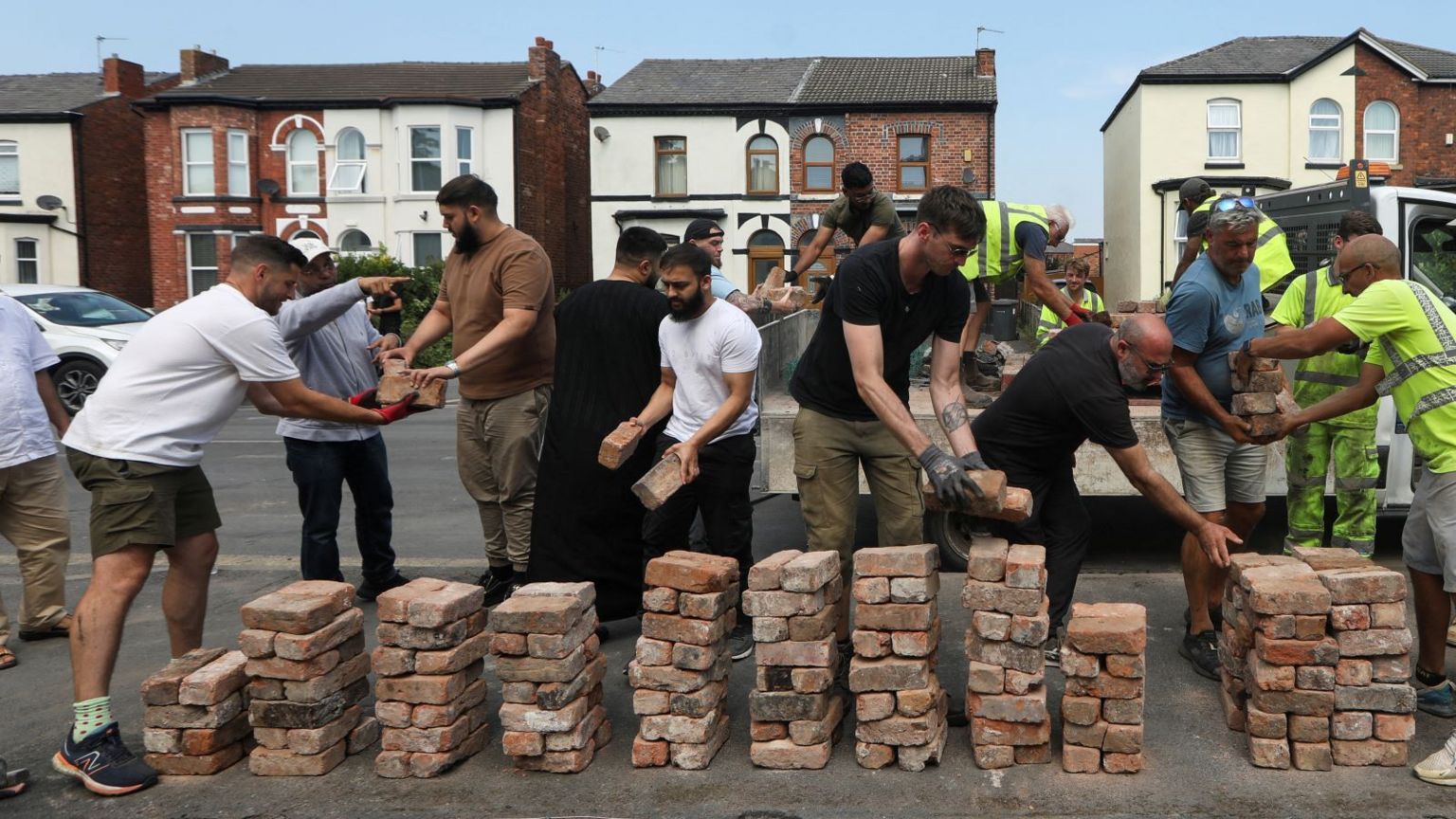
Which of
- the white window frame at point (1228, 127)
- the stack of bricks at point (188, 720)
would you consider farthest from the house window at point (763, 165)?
the stack of bricks at point (188, 720)

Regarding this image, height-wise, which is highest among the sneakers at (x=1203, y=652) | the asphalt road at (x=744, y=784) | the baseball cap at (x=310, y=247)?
the baseball cap at (x=310, y=247)

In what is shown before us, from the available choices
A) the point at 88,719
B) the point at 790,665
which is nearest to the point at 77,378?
the point at 88,719

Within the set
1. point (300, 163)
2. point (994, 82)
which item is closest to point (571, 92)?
point (300, 163)

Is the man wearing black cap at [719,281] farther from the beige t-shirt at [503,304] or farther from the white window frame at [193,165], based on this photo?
the white window frame at [193,165]

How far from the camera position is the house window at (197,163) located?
30172 mm

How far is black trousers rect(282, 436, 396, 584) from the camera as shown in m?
5.79

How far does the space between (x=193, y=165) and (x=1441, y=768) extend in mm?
31934

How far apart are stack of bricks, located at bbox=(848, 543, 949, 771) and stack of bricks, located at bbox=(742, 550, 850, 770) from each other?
3.0 inches

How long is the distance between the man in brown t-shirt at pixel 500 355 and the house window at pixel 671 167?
25.0 meters

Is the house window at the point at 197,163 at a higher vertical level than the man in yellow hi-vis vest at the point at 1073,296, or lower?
higher

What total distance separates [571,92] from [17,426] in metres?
29.7

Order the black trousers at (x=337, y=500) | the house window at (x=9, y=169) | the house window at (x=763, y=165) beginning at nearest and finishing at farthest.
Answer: the black trousers at (x=337, y=500)
the house window at (x=763, y=165)
the house window at (x=9, y=169)

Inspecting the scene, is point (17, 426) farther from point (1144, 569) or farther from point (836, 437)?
point (1144, 569)

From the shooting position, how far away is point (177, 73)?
3509 cm
